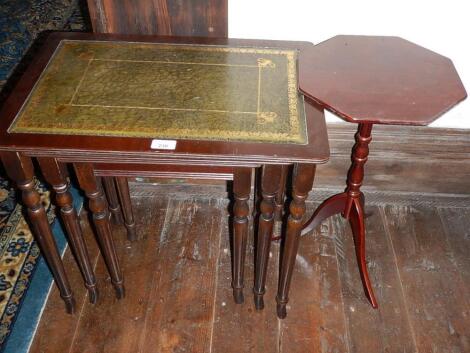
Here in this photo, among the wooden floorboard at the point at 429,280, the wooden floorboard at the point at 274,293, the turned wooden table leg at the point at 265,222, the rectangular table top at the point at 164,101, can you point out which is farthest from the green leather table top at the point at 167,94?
the wooden floorboard at the point at 429,280

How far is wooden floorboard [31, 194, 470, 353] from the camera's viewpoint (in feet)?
6.06

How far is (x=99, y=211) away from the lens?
1.59 metres

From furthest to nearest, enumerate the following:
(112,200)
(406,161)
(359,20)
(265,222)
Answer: (406,161)
(112,200)
(359,20)
(265,222)

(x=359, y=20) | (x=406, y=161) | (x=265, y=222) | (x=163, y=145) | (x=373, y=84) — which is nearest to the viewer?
(x=163, y=145)

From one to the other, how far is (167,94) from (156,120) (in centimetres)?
15

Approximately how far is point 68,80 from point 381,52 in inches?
41.4

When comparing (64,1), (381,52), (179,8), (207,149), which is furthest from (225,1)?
(64,1)

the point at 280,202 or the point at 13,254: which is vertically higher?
the point at 280,202

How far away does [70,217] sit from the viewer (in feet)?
5.16

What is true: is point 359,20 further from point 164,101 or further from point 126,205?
point 126,205

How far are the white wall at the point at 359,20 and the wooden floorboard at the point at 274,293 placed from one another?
0.85m

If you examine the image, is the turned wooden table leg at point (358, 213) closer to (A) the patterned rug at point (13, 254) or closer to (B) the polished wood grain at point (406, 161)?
(B) the polished wood grain at point (406, 161)

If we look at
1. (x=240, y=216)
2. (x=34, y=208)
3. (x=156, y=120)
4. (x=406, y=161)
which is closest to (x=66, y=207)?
(x=34, y=208)

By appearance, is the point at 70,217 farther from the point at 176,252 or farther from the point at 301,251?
the point at 301,251
